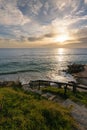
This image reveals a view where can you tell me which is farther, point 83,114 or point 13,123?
point 83,114

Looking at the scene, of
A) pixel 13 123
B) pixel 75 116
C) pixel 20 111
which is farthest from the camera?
pixel 75 116

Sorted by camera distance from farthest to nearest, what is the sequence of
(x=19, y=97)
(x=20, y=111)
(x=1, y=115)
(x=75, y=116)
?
(x=19, y=97) → (x=75, y=116) → (x=20, y=111) → (x=1, y=115)

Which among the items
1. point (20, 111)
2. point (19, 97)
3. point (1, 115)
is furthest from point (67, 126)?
point (19, 97)

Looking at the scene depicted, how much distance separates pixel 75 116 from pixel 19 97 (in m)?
3.28

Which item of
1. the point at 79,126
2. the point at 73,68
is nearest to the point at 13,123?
the point at 79,126

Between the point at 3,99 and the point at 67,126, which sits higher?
the point at 3,99

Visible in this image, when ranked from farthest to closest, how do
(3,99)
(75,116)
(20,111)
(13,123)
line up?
(3,99)
(75,116)
(20,111)
(13,123)

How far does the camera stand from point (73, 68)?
52750 millimetres

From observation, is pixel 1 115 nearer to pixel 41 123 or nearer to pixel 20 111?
pixel 20 111

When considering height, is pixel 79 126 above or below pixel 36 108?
below

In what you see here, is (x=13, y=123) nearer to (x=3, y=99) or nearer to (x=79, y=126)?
(x=3, y=99)

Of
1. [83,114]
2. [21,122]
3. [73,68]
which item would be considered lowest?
[73,68]

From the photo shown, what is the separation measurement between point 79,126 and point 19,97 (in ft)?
12.1

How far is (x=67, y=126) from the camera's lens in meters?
5.89
